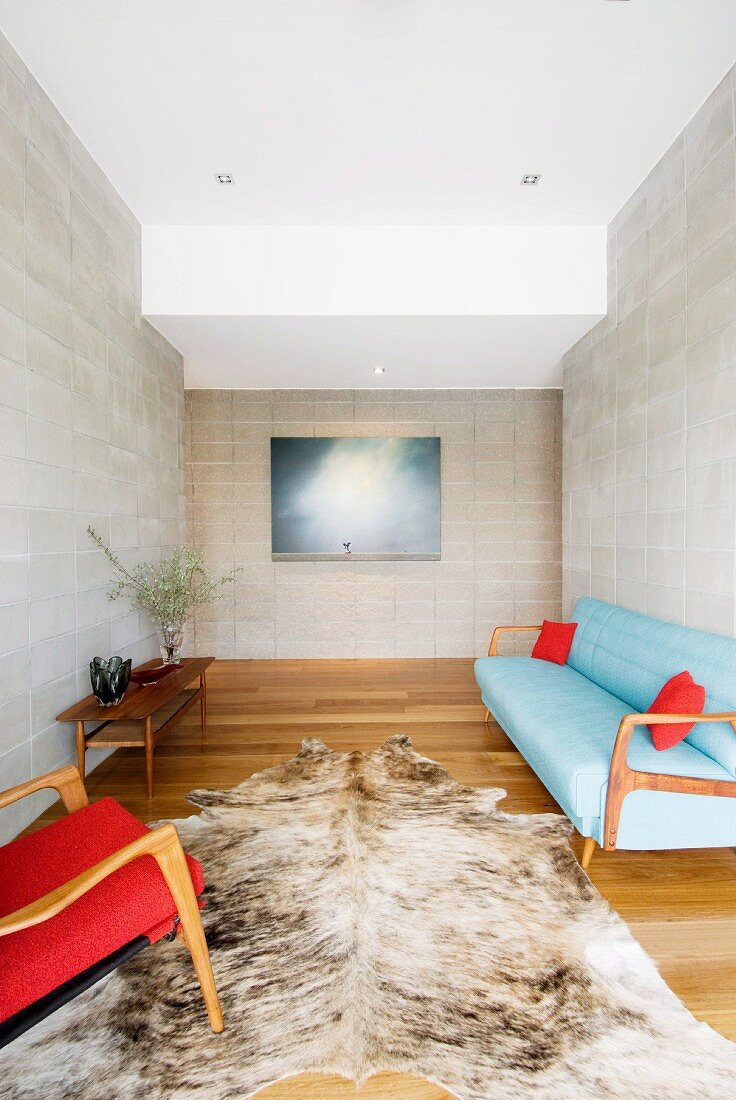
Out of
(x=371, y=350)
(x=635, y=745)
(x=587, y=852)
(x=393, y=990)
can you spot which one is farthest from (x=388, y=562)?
(x=393, y=990)

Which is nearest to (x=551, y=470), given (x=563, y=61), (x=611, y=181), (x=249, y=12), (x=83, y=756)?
(x=611, y=181)

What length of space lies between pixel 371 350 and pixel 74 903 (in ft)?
14.0

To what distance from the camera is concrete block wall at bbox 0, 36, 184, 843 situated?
246 cm

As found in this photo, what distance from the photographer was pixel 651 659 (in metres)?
2.86

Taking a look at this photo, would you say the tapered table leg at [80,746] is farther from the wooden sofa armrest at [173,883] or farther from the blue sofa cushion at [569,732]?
the blue sofa cushion at [569,732]

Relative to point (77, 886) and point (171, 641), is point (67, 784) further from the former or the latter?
point (171, 641)

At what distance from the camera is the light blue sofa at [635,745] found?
2158mm

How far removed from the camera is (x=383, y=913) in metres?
2.00

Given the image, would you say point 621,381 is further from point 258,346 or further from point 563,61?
point 258,346

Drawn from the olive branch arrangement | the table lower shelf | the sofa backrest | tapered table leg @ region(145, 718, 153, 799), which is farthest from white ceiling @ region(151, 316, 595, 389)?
tapered table leg @ region(145, 718, 153, 799)

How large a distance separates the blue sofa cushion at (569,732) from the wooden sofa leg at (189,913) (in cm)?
142

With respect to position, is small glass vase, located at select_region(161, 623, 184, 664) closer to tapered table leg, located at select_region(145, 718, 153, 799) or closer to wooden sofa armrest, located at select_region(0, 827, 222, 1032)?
tapered table leg, located at select_region(145, 718, 153, 799)

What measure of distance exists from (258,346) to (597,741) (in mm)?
3806

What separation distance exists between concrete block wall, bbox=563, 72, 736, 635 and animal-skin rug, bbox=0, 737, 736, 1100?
1.54 m
